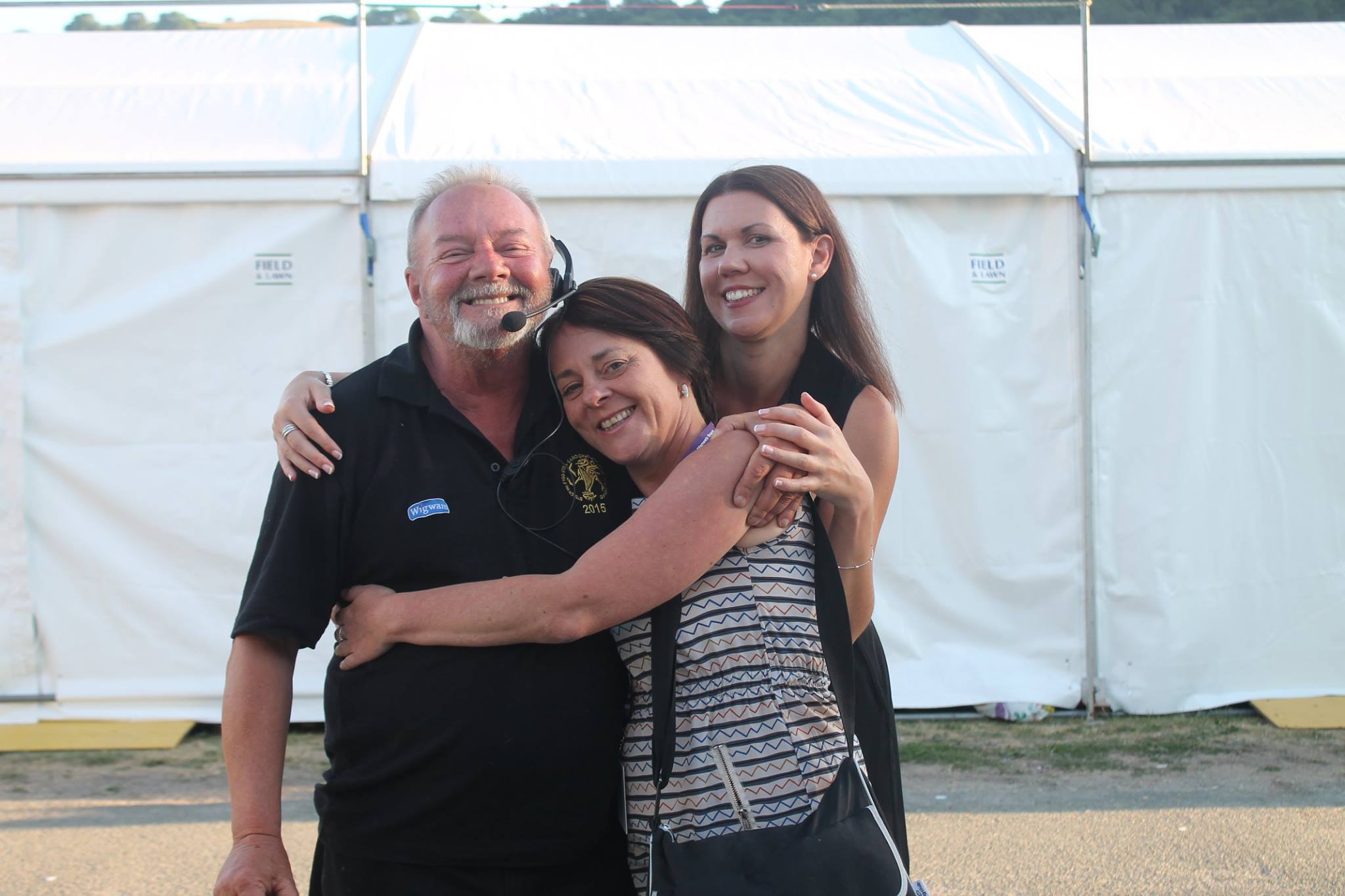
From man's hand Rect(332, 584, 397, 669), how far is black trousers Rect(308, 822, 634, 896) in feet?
1.17

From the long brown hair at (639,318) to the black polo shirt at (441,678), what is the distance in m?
0.30

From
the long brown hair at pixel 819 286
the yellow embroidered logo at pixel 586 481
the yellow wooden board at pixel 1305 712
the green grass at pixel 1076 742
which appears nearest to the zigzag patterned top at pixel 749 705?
the yellow embroidered logo at pixel 586 481

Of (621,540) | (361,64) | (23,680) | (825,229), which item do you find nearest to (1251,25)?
(361,64)

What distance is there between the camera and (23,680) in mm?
5688

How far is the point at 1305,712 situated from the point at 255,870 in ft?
18.0

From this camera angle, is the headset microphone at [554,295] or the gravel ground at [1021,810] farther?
the gravel ground at [1021,810]

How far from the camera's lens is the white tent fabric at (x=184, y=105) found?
5633 mm

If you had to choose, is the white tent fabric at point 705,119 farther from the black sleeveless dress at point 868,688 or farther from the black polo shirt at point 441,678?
the black polo shirt at point 441,678

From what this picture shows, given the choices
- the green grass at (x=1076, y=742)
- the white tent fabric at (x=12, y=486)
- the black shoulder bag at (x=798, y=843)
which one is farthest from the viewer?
the white tent fabric at (x=12, y=486)

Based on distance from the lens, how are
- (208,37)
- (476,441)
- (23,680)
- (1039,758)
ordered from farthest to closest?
1. (208,37)
2. (23,680)
3. (1039,758)
4. (476,441)

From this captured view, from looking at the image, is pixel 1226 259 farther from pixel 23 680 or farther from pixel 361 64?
pixel 23 680

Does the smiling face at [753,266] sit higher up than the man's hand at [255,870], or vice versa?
the smiling face at [753,266]

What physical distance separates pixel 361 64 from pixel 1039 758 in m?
4.68

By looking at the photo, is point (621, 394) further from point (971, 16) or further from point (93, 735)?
point (971, 16)
